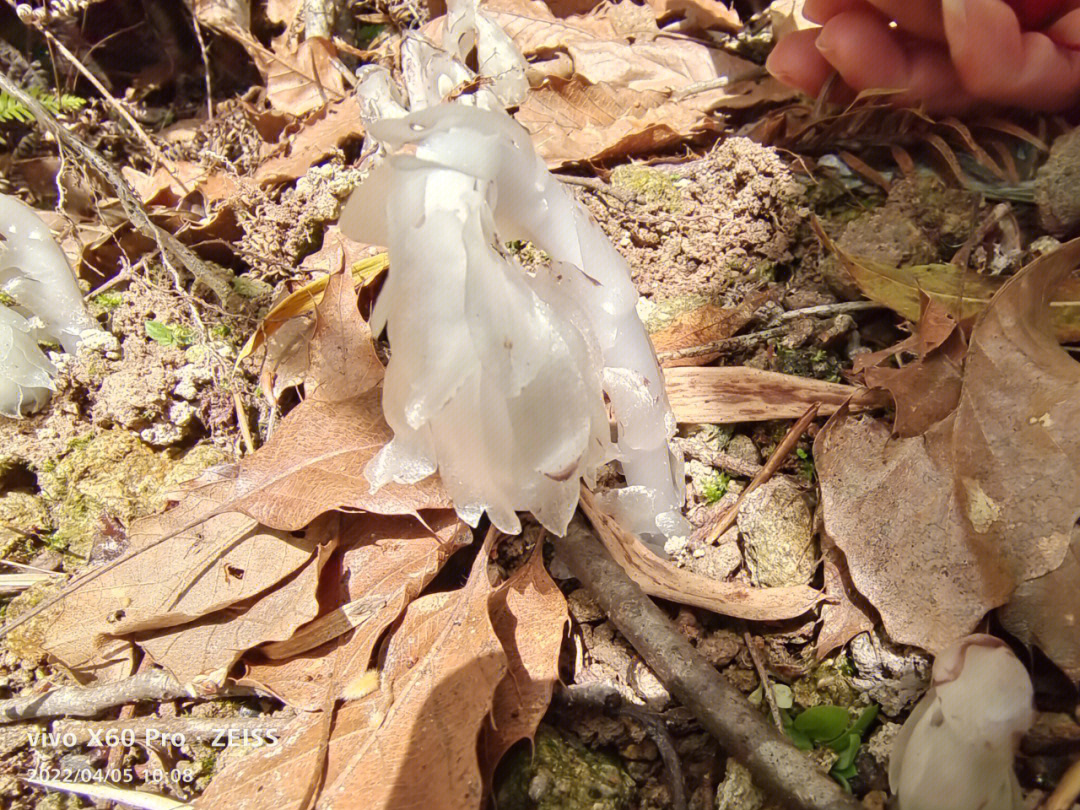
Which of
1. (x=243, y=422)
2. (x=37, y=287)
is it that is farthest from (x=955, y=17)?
(x=37, y=287)

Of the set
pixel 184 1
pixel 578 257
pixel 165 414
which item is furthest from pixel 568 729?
pixel 184 1

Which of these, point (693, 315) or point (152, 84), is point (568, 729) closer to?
point (693, 315)

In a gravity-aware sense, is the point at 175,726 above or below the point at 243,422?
below

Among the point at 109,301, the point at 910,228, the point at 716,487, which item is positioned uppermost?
the point at 109,301

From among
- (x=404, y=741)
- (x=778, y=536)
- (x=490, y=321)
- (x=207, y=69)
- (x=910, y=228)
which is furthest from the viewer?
(x=207, y=69)

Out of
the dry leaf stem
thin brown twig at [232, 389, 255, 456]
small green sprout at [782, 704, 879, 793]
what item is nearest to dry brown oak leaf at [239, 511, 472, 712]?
the dry leaf stem

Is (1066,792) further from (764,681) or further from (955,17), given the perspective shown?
(955,17)
